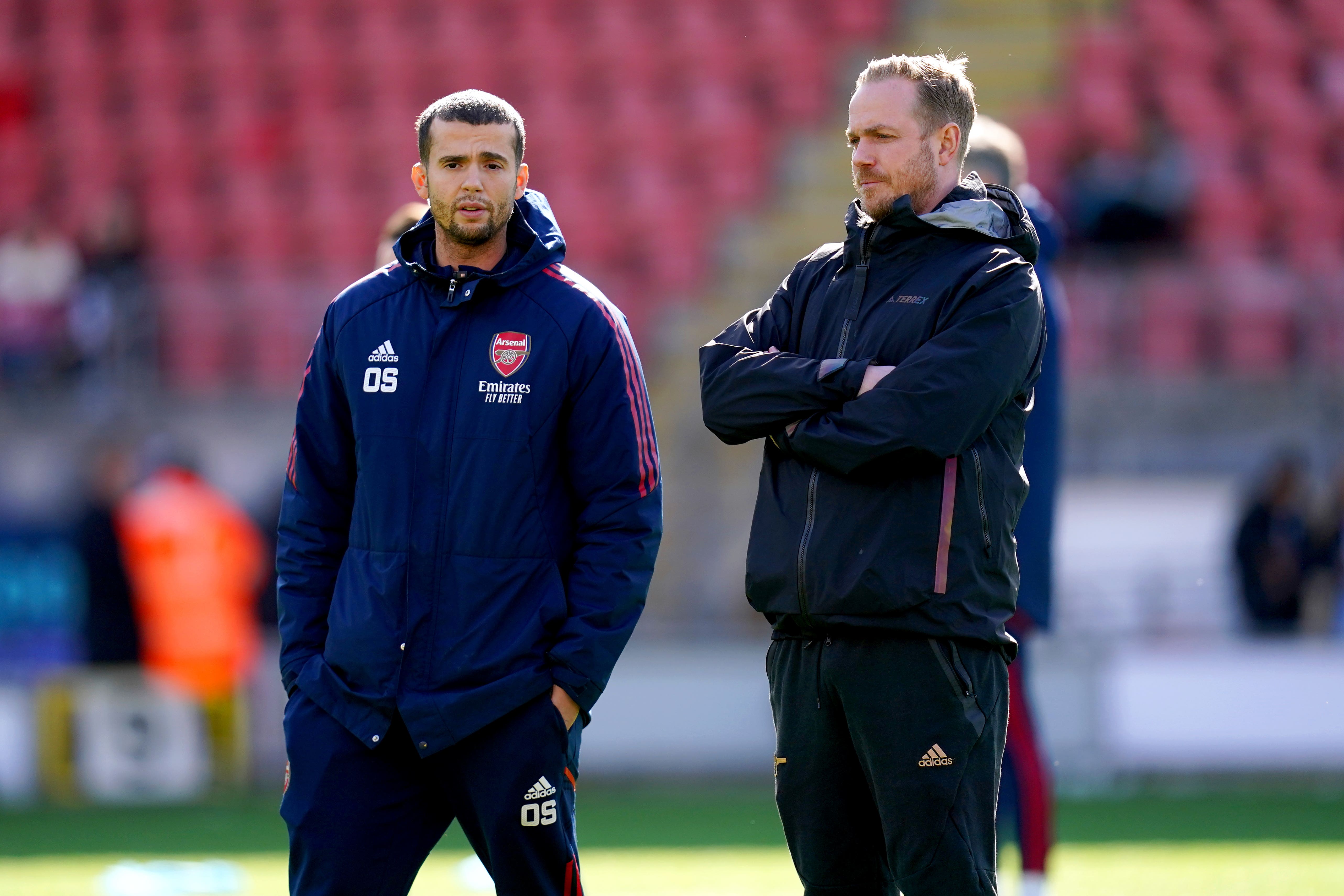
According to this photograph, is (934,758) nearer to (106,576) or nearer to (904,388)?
(904,388)

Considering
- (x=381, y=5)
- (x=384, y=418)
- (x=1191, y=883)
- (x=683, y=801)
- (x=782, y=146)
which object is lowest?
(x=683, y=801)

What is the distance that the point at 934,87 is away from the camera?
11.4 ft

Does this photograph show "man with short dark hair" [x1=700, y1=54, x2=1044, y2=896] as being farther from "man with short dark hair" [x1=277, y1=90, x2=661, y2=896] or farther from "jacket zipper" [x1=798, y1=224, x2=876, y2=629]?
"man with short dark hair" [x1=277, y1=90, x2=661, y2=896]

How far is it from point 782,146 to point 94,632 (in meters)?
6.51

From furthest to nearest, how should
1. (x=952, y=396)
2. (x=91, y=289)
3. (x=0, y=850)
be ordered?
1. (x=91, y=289)
2. (x=0, y=850)
3. (x=952, y=396)

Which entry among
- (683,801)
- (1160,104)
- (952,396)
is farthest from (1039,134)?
(952,396)

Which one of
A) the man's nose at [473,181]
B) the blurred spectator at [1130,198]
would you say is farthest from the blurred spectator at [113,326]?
the man's nose at [473,181]

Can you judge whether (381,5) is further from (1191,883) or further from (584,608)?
(584,608)

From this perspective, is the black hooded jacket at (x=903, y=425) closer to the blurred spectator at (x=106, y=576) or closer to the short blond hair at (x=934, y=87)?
the short blond hair at (x=934, y=87)

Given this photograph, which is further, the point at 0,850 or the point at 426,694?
the point at 0,850

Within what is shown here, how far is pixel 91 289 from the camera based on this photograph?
1106 cm

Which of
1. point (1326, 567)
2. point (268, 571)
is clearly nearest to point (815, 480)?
point (1326, 567)

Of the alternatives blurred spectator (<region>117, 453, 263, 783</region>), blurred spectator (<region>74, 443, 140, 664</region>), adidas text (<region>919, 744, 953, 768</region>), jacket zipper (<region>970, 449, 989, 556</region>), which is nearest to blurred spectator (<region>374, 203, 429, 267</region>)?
jacket zipper (<region>970, 449, 989, 556</region>)

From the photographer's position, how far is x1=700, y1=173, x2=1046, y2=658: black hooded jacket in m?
3.28
